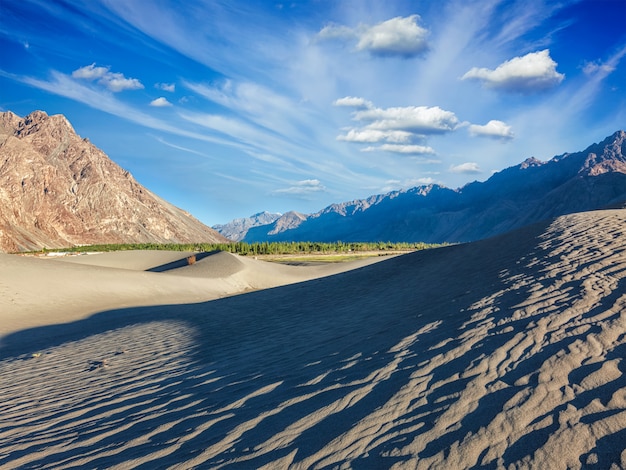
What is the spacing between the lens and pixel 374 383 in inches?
195

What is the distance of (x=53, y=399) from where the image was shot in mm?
6535

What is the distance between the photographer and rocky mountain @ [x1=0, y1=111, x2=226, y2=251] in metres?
98.0

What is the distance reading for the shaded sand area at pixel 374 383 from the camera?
366cm

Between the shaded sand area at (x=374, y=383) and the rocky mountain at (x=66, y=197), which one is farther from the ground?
the rocky mountain at (x=66, y=197)

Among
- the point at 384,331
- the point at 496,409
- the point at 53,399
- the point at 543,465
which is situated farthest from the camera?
the point at 384,331

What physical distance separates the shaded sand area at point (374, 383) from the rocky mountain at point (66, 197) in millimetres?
81063

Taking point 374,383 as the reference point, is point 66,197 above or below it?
above

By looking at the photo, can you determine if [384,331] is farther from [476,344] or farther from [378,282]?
[378,282]

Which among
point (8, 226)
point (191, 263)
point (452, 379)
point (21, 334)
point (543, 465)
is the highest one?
point (8, 226)

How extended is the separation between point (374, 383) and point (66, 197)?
136412 millimetres

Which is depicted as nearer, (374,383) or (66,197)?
(374,383)

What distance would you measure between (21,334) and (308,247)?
186ft

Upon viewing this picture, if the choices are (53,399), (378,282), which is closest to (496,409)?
(53,399)

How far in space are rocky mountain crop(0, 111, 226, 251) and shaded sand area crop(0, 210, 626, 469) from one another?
266ft
